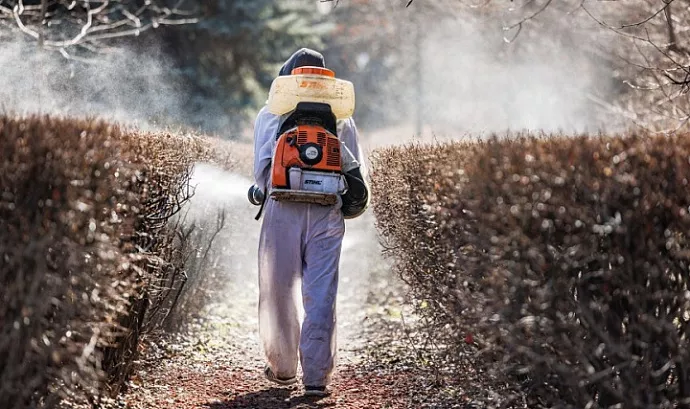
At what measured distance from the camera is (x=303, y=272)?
5.84 meters

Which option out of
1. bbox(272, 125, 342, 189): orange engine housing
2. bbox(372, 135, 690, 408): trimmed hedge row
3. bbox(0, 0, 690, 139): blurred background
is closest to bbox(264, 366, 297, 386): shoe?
bbox(272, 125, 342, 189): orange engine housing

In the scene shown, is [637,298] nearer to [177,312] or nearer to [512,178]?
[512,178]

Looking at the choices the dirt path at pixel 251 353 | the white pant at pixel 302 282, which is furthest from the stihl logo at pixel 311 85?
the dirt path at pixel 251 353

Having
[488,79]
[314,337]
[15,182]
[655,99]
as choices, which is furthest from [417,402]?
[488,79]

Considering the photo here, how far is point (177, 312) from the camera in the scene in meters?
7.40

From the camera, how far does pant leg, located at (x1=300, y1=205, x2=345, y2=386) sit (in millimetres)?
5703

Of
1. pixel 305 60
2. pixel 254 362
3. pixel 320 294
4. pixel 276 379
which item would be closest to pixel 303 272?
pixel 320 294

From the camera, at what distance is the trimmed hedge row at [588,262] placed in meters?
3.33

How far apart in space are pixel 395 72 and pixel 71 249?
44308 mm

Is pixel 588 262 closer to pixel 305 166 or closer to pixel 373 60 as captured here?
pixel 305 166

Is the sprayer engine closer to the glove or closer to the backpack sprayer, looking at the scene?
the backpack sprayer

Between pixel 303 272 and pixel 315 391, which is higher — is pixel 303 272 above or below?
above

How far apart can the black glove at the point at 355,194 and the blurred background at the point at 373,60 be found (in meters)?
0.80

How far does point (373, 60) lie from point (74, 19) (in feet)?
118
